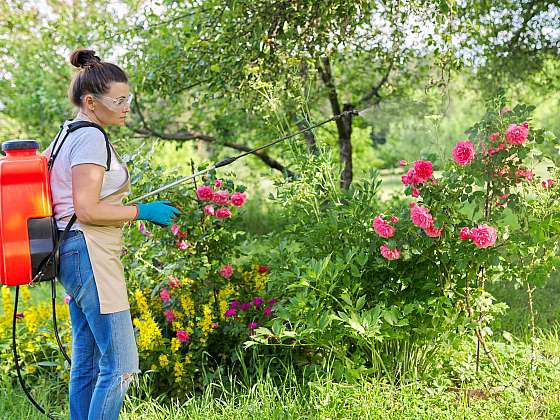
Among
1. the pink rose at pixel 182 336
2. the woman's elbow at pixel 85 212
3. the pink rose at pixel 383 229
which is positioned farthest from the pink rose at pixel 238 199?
the woman's elbow at pixel 85 212

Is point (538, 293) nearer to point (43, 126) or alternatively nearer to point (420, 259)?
point (420, 259)

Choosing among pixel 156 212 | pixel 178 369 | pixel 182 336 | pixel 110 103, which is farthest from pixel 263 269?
pixel 110 103

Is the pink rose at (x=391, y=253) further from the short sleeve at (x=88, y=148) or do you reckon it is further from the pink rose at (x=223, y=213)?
the short sleeve at (x=88, y=148)

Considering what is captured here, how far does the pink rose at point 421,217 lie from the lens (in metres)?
2.81

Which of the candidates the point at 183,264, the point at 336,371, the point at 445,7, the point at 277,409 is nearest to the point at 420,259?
the point at 336,371

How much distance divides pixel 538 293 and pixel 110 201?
4015 mm

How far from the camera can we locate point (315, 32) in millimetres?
4176

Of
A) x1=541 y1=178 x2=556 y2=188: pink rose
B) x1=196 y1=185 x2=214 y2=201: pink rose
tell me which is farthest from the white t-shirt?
x1=541 y1=178 x2=556 y2=188: pink rose

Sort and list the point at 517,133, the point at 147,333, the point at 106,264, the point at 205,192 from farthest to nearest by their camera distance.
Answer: the point at 205,192 → the point at 147,333 → the point at 517,133 → the point at 106,264

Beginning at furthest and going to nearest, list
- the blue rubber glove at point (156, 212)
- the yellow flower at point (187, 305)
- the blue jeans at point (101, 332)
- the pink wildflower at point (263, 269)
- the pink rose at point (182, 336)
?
the pink wildflower at point (263, 269) → the yellow flower at point (187, 305) → the pink rose at point (182, 336) → the blue rubber glove at point (156, 212) → the blue jeans at point (101, 332)

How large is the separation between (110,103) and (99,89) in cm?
6

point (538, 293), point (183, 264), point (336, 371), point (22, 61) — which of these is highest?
point (22, 61)

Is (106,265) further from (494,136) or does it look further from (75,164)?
(494,136)

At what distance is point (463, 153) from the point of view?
111 inches
